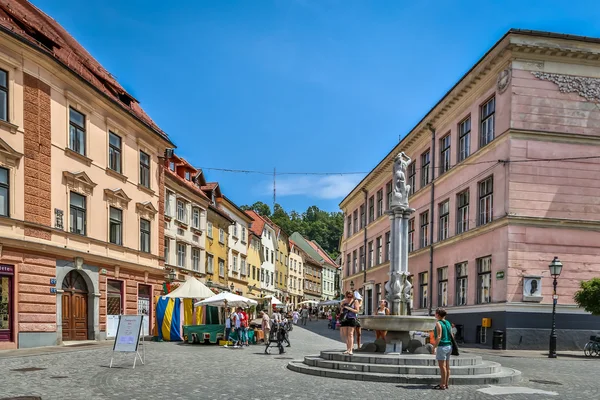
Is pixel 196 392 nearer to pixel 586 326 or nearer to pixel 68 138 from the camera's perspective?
pixel 68 138

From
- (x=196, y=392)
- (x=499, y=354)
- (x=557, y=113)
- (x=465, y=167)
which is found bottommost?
(x=499, y=354)

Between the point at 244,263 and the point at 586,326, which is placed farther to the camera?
the point at 244,263

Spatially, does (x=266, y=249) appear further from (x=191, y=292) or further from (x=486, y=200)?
(x=486, y=200)

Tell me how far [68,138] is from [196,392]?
1511cm

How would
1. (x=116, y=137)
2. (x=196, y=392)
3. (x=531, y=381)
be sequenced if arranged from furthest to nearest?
(x=116, y=137), (x=531, y=381), (x=196, y=392)

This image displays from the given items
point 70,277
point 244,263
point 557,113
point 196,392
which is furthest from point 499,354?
point 244,263

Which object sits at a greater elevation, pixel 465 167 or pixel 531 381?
pixel 465 167

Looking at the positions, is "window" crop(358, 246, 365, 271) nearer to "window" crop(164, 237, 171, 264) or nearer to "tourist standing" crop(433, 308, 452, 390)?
"window" crop(164, 237, 171, 264)

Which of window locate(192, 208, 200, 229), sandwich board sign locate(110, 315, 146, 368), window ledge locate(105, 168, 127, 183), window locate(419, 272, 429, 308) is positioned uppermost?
window ledge locate(105, 168, 127, 183)

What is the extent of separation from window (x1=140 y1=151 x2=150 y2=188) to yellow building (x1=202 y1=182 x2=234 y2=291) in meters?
11.7

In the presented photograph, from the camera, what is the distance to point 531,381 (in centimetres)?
1348

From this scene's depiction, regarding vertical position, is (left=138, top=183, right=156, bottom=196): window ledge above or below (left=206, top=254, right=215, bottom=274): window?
above

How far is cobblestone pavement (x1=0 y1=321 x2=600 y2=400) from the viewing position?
10.5 metres

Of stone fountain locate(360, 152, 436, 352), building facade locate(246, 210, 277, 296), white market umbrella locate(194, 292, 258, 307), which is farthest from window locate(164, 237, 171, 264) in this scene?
building facade locate(246, 210, 277, 296)
